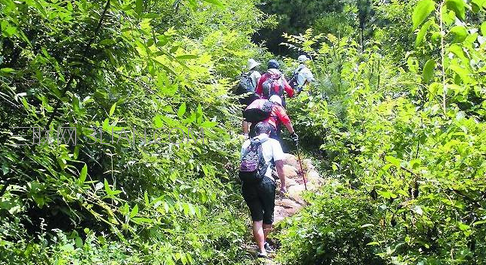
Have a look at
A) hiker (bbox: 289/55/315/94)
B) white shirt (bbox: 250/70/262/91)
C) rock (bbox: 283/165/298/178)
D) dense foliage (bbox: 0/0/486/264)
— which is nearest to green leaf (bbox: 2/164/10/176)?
dense foliage (bbox: 0/0/486/264)

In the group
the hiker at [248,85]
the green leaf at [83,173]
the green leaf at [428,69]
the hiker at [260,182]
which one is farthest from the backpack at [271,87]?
the green leaf at [428,69]

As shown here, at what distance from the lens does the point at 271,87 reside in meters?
7.56

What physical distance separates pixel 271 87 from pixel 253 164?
9.65 feet

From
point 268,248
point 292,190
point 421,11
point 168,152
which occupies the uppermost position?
point 421,11

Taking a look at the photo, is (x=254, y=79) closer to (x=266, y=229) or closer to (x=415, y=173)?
(x=266, y=229)

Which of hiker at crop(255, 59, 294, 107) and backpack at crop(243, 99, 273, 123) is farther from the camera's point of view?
hiker at crop(255, 59, 294, 107)

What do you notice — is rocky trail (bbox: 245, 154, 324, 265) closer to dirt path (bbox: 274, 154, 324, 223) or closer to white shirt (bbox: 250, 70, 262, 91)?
dirt path (bbox: 274, 154, 324, 223)

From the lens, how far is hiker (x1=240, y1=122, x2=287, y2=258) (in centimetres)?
487

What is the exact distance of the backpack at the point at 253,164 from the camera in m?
4.84

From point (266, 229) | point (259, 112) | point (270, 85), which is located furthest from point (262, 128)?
point (270, 85)

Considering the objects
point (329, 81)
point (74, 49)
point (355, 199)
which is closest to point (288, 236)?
point (355, 199)

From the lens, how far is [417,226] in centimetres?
277

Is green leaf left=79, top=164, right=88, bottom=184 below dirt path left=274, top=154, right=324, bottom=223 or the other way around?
the other way around

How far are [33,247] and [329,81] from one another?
24.0 feet
